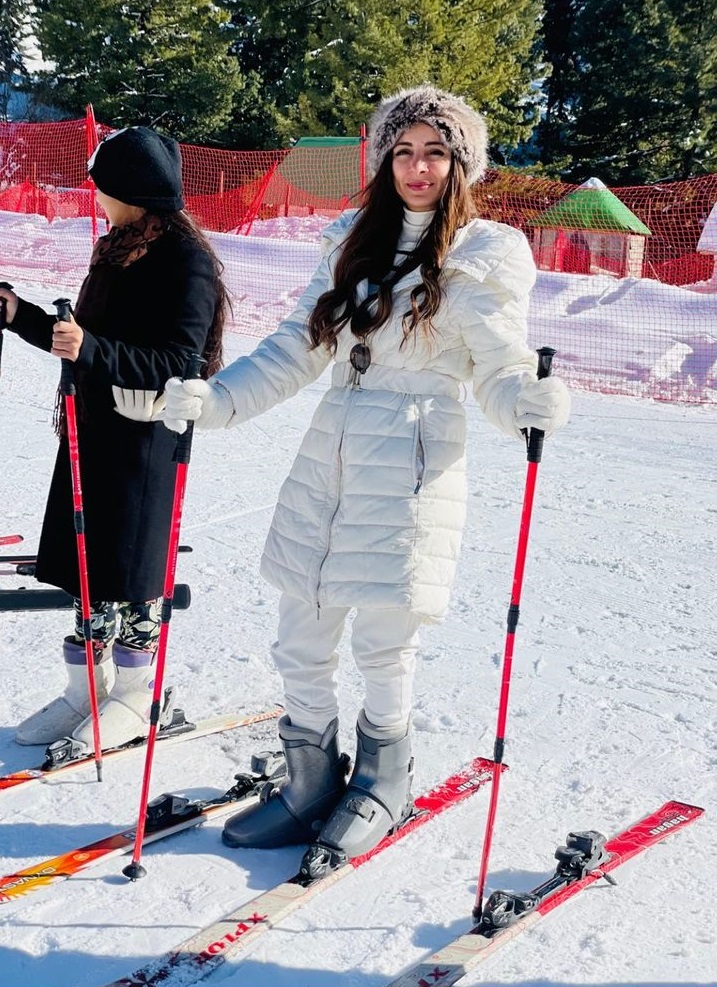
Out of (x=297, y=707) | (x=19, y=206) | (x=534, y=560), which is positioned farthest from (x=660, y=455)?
(x=19, y=206)

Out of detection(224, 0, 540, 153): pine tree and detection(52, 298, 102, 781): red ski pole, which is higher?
detection(224, 0, 540, 153): pine tree

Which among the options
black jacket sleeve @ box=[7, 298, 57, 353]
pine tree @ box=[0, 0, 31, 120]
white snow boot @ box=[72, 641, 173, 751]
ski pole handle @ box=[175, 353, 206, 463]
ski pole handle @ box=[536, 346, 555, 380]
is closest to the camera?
ski pole handle @ box=[536, 346, 555, 380]

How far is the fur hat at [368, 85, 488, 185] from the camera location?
2488 millimetres

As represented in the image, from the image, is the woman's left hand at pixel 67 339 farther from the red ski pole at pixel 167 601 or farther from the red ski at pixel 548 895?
the red ski at pixel 548 895

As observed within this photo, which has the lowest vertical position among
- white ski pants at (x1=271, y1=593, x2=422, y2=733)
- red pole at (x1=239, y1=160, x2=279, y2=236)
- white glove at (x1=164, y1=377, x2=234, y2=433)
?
white ski pants at (x1=271, y1=593, x2=422, y2=733)

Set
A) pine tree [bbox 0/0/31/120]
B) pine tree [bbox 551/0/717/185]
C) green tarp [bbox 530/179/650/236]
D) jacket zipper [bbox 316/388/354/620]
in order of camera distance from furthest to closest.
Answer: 1. pine tree [bbox 0/0/31/120]
2. pine tree [bbox 551/0/717/185]
3. green tarp [bbox 530/179/650/236]
4. jacket zipper [bbox 316/388/354/620]

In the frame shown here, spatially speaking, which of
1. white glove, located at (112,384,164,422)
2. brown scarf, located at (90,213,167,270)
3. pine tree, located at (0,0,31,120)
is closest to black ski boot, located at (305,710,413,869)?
white glove, located at (112,384,164,422)

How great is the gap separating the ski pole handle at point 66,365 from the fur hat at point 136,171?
370mm

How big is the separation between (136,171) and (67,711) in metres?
1.55

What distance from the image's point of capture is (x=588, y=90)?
34.1m

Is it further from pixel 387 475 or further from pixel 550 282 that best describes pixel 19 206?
pixel 387 475

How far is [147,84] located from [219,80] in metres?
2.60

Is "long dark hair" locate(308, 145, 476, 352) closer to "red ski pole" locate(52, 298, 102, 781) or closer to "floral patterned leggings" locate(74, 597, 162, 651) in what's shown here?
"red ski pole" locate(52, 298, 102, 781)

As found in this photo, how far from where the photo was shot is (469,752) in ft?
10.4
